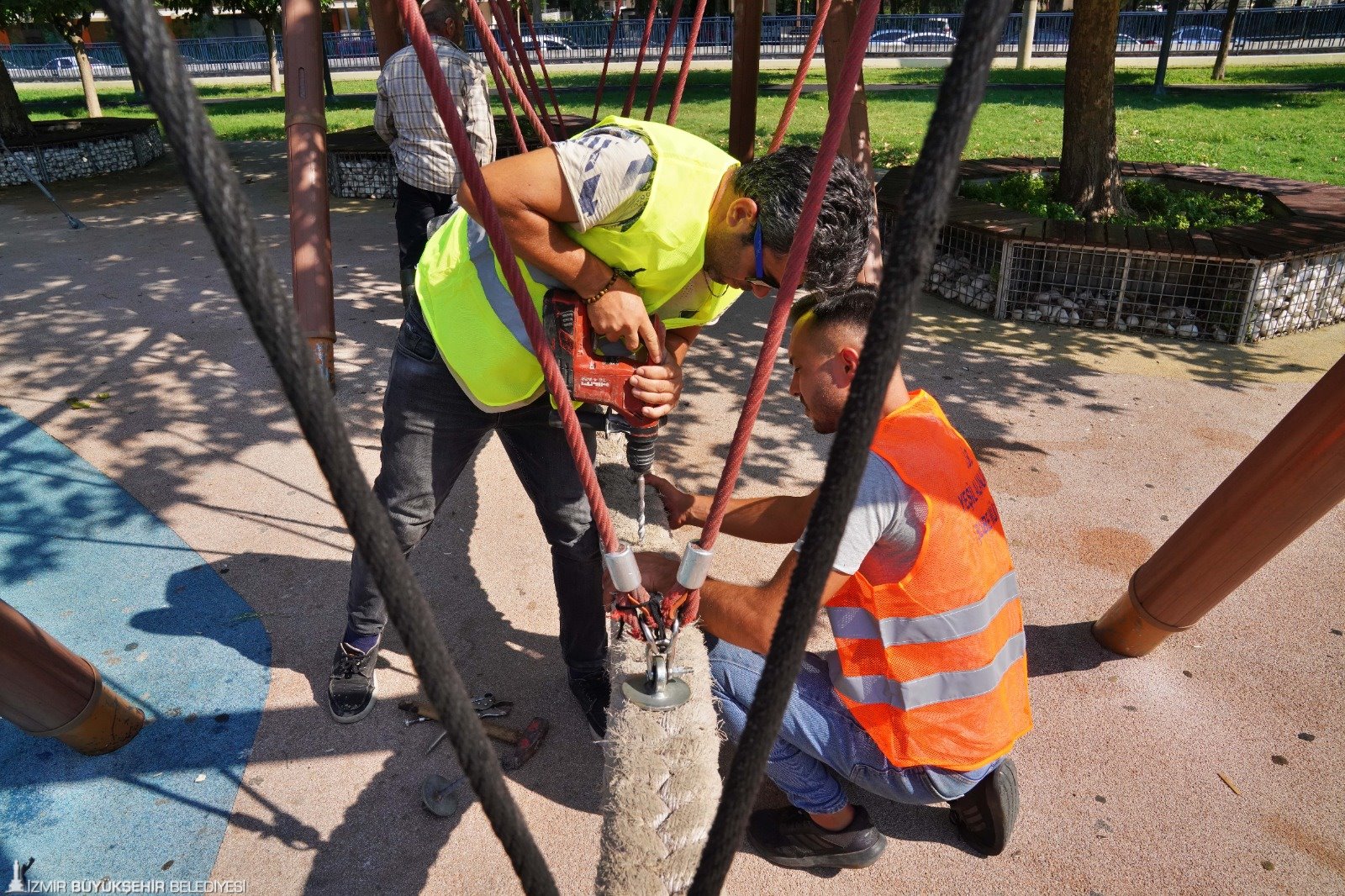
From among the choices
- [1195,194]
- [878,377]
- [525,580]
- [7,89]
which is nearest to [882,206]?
[1195,194]

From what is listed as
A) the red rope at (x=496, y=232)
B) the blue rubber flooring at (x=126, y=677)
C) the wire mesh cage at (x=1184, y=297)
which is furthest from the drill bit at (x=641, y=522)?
the wire mesh cage at (x=1184, y=297)

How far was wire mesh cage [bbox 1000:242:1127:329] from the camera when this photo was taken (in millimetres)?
6188

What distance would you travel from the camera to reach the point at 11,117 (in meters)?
11.3

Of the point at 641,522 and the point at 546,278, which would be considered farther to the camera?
the point at 641,522

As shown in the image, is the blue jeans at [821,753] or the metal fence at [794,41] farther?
the metal fence at [794,41]

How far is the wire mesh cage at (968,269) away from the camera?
255 inches

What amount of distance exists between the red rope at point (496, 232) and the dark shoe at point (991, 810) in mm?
1347

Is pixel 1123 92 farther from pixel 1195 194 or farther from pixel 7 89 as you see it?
pixel 7 89

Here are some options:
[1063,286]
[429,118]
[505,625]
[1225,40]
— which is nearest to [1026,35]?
[1225,40]

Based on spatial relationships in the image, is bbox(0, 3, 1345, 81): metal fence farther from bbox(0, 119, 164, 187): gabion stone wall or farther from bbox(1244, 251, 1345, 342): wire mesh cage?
bbox(1244, 251, 1345, 342): wire mesh cage

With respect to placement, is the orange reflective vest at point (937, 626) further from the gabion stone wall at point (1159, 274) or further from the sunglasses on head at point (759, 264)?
the gabion stone wall at point (1159, 274)

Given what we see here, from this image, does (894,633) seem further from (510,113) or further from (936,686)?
(510,113)

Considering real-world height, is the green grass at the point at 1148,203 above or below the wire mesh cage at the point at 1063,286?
above

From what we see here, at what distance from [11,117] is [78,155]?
119 centimetres
